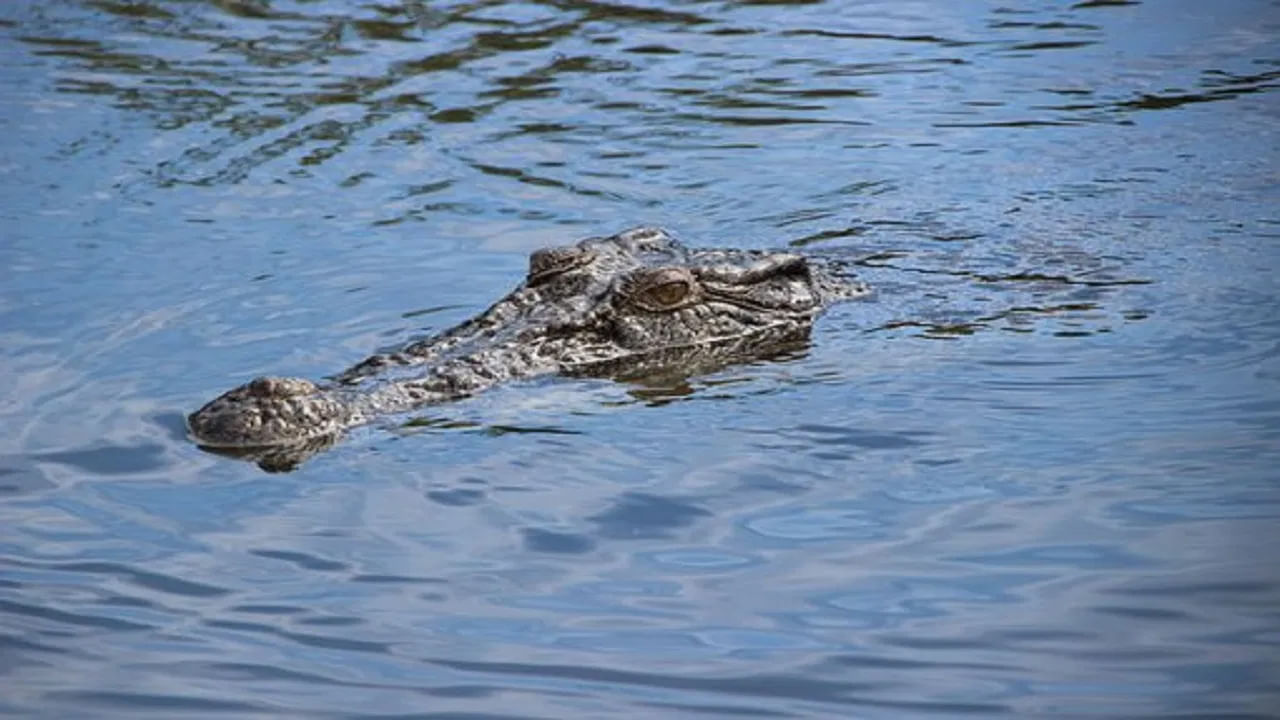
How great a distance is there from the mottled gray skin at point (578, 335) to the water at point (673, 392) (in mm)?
162

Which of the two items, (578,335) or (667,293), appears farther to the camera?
(667,293)

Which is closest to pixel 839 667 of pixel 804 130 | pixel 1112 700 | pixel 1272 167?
pixel 1112 700

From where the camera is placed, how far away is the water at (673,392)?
516 centimetres

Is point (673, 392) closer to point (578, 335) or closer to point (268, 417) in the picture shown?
point (578, 335)

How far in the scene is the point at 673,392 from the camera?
305 inches

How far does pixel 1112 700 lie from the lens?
467cm

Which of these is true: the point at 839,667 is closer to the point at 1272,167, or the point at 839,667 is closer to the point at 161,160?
the point at 1272,167

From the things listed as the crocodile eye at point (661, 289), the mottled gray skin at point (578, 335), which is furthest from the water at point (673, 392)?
the crocodile eye at point (661, 289)

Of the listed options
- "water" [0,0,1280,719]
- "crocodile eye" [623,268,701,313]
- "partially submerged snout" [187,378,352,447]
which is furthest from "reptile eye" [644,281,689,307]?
"partially submerged snout" [187,378,352,447]

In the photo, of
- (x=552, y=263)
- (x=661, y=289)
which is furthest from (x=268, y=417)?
(x=661, y=289)

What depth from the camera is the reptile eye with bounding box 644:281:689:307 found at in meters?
8.46

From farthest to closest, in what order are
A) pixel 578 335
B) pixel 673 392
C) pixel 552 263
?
pixel 552 263 < pixel 578 335 < pixel 673 392

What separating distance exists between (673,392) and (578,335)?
0.65m

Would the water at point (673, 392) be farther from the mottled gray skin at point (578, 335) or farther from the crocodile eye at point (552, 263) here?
the crocodile eye at point (552, 263)
